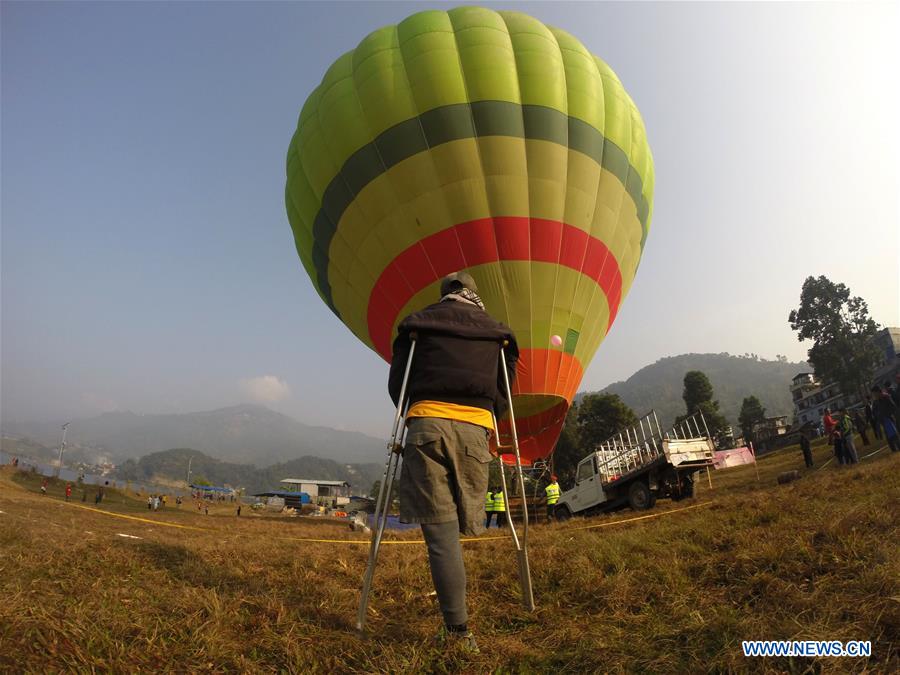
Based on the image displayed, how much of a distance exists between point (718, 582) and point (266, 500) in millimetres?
77939

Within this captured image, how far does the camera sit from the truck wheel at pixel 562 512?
15566mm

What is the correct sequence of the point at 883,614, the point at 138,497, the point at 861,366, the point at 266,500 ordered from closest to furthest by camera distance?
the point at 883,614 < the point at 138,497 < the point at 861,366 < the point at 266,500

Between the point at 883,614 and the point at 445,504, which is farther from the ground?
the point at 445,504

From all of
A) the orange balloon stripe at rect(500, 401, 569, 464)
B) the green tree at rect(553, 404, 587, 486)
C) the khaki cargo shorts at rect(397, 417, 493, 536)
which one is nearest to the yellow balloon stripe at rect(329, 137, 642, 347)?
the orange balloon stripe at rect(500, 401, 569, 464)

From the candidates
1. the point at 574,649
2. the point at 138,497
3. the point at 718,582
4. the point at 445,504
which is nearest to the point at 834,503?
the point at 718,582

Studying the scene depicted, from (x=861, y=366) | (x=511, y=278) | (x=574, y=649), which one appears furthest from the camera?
(x=861, y=366)

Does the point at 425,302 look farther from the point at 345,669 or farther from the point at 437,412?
the point at 345,669

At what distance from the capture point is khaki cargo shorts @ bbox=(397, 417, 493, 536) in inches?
104

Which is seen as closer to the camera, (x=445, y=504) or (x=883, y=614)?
(x=883, y=614)

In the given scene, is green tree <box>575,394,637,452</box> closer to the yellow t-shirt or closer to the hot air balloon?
the hot air balloon

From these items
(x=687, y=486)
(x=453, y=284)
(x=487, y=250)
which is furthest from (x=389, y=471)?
(x=687, y=486)

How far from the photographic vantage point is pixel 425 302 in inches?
359

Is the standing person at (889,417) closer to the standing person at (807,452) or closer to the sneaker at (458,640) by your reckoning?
the standing person at (807,452)

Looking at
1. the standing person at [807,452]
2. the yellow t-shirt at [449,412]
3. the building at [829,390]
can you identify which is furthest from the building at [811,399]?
the yellow t-shirt at [449,412]
